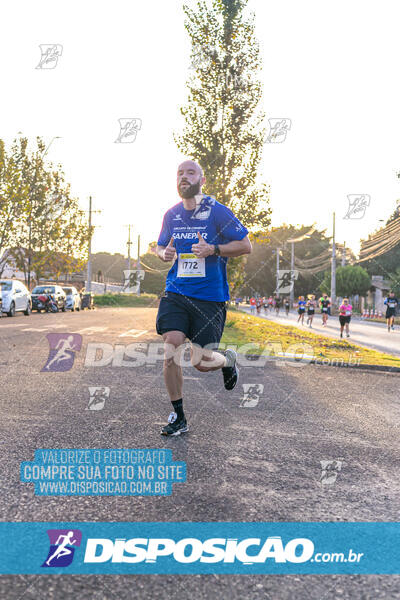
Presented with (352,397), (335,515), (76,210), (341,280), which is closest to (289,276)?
(341,280)

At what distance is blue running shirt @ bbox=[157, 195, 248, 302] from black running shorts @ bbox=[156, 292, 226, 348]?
6 centimetres

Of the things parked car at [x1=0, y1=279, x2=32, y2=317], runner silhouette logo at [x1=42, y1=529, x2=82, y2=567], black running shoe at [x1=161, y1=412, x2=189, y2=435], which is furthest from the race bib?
parked car at [x1=0, y1=279, x2=32, y2=317]

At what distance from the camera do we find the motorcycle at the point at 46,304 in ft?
95.9

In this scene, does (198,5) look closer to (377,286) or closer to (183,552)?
(183,552)

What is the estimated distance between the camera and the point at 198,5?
1964 cm

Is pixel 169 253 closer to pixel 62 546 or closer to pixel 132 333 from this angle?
pixel 62 546

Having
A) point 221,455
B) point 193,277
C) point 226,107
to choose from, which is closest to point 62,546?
point 221,455

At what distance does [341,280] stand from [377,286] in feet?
33.4

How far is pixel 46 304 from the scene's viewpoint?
29.6m

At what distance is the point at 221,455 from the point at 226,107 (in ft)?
58.7

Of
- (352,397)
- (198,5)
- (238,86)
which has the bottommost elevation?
(352,397)

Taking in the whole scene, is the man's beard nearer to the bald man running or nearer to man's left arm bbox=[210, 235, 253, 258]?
the bald man running

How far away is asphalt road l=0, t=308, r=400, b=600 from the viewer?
211 cm

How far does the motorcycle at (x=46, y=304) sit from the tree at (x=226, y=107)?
13.3m
